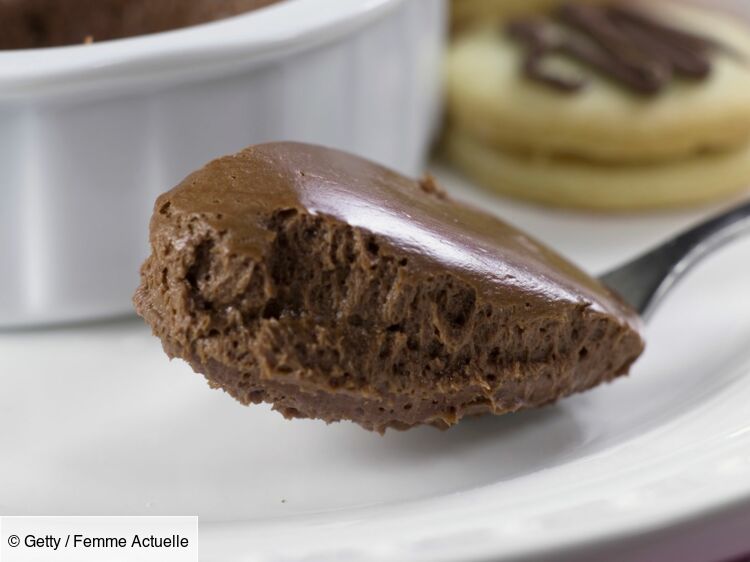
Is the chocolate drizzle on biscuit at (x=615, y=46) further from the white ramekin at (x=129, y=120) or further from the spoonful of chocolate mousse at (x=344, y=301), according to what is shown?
the spoonful of chocolate mousse at (x=344, y=301)

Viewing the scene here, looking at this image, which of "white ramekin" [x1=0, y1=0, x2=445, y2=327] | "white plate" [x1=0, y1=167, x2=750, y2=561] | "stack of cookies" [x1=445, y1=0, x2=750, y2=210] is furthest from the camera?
"stack of cookies" [x1=445, y1=0, x2=750, y2=210]

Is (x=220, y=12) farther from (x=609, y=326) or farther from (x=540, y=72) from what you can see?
(x=609, y=326)

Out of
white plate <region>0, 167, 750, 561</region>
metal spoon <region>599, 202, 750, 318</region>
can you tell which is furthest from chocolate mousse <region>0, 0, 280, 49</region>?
metal spoon <region>599, 202, 750, 318</region>

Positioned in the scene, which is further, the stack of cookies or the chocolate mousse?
the stack of cookies

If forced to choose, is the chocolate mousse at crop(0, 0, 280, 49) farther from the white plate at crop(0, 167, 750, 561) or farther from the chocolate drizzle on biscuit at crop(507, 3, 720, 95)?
the chocolate drizzle on biscuit at crop(507, 3, 720, 95)

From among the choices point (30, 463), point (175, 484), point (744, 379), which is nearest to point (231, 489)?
point (175, 484)

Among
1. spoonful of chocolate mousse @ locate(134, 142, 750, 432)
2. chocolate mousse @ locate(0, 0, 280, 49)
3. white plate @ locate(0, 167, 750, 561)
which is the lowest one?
white plate @ locate(0, 167, 750, 561)
